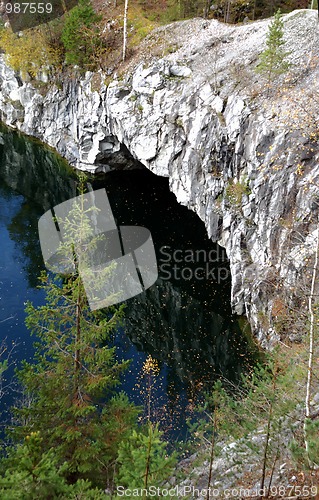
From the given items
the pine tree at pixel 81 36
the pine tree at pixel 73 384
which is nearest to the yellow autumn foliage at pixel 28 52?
the pine tree at pixel 81 36

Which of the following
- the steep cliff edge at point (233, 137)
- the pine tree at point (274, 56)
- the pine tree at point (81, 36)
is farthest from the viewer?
the pine tree at point (81, 36)

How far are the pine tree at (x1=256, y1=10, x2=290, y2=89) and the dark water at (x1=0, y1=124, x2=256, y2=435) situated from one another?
10852 mm

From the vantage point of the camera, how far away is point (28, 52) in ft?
130

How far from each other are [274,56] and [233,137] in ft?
16.6

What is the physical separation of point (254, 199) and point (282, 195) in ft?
6.18

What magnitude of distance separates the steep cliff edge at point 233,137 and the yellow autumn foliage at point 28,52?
14.7ft

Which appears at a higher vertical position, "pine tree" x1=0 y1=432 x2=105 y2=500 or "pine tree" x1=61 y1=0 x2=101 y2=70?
"pine tree" x1=61 y1=0 x2=101 y2=70

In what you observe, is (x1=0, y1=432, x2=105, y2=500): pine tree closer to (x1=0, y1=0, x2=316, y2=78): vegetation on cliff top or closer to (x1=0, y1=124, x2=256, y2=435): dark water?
(x1=0, y1=124, x2=256, y2=435): dark water

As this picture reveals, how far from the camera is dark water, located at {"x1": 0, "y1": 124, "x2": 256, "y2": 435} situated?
59.1 ft

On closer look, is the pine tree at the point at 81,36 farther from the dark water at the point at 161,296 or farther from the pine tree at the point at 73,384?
the pine tree at the point at 73,384

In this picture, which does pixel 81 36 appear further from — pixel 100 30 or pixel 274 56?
pixel 274 56

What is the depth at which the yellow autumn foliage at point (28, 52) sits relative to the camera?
3838 centimetres

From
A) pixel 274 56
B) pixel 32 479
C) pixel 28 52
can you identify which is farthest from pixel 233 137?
pixel 28 52

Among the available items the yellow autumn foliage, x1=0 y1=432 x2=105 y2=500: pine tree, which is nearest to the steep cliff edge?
the yellow autumn foliage
